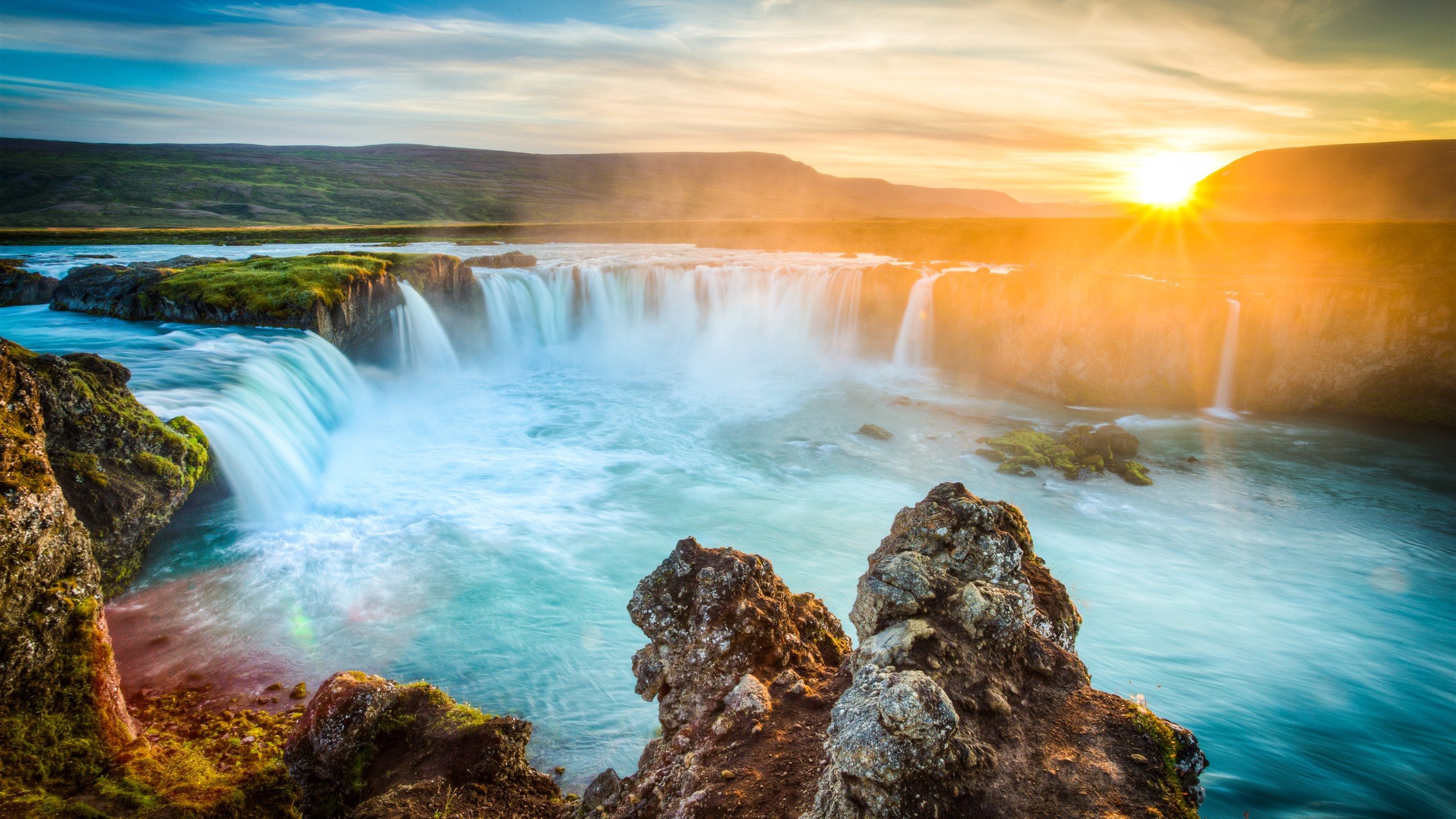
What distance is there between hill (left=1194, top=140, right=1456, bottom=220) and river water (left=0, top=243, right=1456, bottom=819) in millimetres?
47037

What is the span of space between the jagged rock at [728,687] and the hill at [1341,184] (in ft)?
218

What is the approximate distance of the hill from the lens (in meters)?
54.1

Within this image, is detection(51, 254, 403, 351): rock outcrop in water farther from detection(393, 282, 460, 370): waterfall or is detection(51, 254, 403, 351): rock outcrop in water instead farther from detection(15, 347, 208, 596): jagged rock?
detection(15, 347, 208, 596): jagged rock

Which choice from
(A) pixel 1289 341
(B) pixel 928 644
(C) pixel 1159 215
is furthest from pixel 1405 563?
(C) pixel 1159 215

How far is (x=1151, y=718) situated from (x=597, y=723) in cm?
667

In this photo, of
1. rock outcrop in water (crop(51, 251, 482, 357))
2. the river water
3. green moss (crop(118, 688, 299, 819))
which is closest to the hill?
the river water

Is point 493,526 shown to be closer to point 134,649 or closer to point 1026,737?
point 134,649

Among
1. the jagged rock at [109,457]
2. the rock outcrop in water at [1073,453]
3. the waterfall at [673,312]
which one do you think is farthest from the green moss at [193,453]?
the waterfall at [673,312]

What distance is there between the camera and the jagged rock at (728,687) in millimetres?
4348

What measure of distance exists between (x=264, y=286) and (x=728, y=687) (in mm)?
24017

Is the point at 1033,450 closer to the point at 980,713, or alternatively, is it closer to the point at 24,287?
the point at 980,713

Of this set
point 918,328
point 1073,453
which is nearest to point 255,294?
point 1073,453

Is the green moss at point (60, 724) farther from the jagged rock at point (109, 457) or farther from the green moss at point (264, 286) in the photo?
the green moss at point (264, 286)

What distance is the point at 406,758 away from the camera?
6074 millimetres
